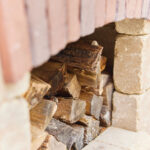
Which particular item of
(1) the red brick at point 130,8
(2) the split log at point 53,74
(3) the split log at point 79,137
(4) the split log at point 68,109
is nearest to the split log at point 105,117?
(3) the split log at point 79,137

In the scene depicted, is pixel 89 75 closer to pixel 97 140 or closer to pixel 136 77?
pixel 136 77

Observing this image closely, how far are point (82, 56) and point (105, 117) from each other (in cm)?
74

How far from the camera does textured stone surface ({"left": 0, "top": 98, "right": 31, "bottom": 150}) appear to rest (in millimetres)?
688

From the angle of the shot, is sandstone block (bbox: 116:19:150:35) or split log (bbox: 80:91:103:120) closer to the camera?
sandstone block (bbox: 116:19:150:35)

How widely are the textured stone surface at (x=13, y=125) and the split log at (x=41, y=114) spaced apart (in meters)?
0.49

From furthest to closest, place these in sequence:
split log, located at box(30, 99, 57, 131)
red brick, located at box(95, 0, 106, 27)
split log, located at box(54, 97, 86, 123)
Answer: split log, located at box(54, 97, 86, 123), split log, located at box(30, 99, 57, 131), red brick, located at box(95, 0, 106, 27)

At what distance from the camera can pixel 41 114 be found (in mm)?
1311

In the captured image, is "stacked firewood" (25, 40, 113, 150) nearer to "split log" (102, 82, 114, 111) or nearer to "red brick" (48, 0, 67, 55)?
"split log" (102, 82, 114, 111)

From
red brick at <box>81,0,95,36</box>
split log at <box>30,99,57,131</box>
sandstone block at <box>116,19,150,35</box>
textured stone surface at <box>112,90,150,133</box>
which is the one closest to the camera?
red brick at <box>81,0,95,36</box>

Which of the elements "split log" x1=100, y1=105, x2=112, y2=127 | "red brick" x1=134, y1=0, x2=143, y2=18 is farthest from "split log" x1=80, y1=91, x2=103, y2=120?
"red brick" x1=134, y1=0, x2=143, y2=18

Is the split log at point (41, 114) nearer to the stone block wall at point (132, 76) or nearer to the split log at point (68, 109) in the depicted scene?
the split log at point (68, 109)

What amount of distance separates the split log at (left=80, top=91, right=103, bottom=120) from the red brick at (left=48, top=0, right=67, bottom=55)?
1268 mm

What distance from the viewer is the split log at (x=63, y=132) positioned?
1676 mm

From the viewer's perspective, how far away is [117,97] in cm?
222
